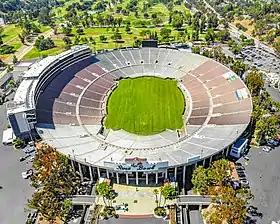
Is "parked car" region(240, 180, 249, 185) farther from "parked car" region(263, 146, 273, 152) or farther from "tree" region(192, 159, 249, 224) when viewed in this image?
"parked car" region(263, 146, 273, 152)

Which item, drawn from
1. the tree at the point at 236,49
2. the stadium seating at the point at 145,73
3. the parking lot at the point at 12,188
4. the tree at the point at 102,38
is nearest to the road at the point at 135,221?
the parking lot at the point at 12,188

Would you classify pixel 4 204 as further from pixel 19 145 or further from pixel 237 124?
pixel 237 124

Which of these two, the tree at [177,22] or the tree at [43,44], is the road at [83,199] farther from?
the tree at [177,22]

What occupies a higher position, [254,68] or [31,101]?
[31,101]

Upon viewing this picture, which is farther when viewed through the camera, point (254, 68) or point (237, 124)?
point (254, 68)

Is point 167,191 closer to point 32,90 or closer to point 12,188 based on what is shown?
point 12,188

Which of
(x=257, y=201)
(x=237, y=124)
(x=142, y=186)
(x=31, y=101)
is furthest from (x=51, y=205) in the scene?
(x=237, y=124)
